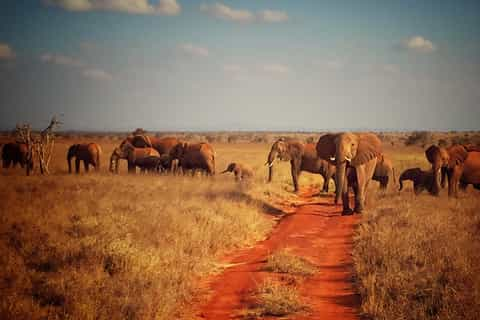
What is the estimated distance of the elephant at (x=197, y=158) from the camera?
22.8m

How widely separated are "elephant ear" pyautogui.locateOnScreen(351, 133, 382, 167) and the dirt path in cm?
217

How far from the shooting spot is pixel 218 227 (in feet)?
36.5

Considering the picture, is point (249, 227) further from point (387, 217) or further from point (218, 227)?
point (387, 217)

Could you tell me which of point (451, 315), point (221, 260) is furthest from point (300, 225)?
point (451, 315)

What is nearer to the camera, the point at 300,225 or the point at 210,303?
the point at 210,303

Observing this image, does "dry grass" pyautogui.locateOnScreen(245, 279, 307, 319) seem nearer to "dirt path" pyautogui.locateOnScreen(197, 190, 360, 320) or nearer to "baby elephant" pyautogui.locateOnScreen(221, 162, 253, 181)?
"dirt path" pyautogui.locateOnScreen(197, 190, 360, 320)

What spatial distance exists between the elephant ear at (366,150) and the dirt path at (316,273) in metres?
2.17

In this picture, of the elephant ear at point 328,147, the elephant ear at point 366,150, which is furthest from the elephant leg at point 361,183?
the elephant ear at point 328,147

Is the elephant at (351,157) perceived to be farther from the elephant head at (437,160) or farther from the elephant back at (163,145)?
the elephant back at (163,145)

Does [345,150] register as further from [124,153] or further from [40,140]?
[40,140]

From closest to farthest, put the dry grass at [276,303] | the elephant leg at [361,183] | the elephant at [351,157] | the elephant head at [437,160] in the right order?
the dry grass at [276,303] → the elephant at [351,157] → the elephant leg at [361,183] → the elephant head at [437,160]

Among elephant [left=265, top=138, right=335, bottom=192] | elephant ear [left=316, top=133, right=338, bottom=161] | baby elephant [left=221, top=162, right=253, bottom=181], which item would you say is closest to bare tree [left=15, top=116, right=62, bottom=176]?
baby elephant [left=221, top=162, right=253, bottom=181]

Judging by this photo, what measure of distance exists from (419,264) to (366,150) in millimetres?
7933

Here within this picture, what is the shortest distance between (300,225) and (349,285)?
17.8ft
